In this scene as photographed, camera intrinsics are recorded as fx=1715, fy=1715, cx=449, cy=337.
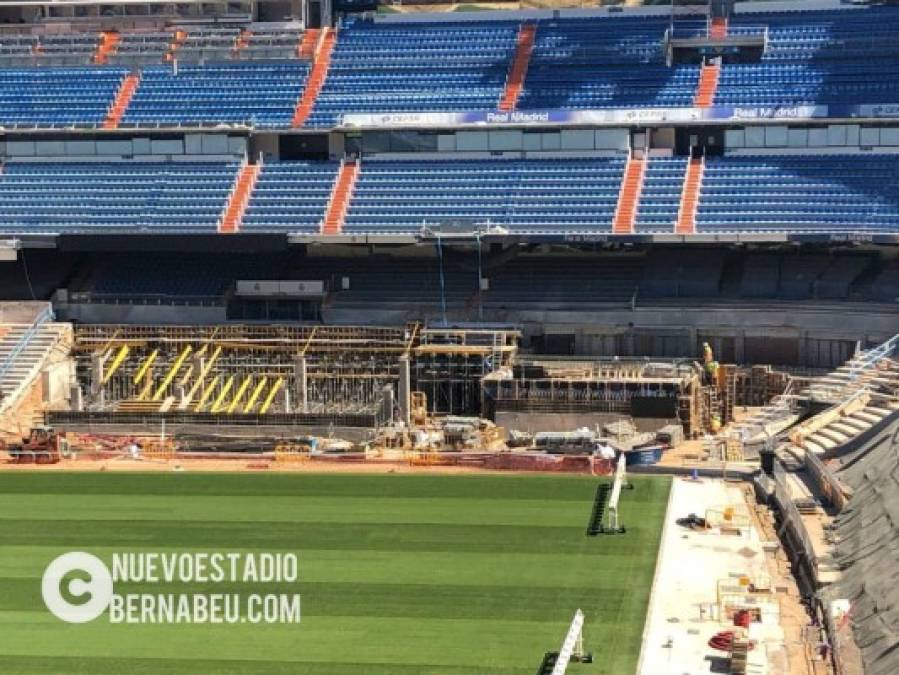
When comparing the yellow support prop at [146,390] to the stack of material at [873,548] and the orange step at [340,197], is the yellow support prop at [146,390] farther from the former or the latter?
the stack of material at [873,548]

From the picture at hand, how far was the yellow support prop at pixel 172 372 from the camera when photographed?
6144cm

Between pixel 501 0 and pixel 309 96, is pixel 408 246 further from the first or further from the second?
pixel 501 0

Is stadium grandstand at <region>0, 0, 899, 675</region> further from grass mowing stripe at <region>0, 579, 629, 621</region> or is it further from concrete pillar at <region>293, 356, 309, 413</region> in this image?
grass mowing stripe at <region>0, 579, 629, 621</region>

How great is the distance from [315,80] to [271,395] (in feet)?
52.5

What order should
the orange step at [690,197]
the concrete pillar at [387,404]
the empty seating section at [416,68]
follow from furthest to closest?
the empty seating section at [416,68], the orange step at [690,197], the concrete pillar at [387,404]

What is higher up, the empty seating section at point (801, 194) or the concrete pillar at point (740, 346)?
the empty seating section at point (801, 194)

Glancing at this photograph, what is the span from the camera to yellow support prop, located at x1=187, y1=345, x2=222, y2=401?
6181cm

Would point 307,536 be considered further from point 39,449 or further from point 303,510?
point 39,449

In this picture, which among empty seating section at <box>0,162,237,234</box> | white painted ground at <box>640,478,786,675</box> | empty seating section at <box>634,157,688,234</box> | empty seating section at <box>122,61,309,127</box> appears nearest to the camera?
white painted ground at <box>640,478,786,675</box>

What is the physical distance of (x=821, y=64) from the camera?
219 feet

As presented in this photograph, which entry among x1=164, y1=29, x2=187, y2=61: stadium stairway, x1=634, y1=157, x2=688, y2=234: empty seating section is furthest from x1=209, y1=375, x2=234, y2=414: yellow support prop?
x1=164, y1=29, x2=187, y2=61: stadium stairway

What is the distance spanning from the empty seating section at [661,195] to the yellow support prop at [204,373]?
16132 mm

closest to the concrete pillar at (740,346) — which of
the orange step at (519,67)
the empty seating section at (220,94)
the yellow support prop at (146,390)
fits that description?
the orange step at (519,67)

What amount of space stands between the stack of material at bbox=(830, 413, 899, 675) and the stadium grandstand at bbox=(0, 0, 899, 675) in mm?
8348
